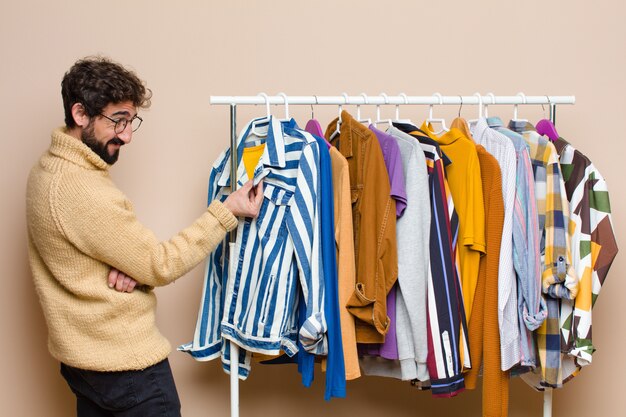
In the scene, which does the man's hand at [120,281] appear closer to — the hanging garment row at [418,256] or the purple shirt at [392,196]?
the hanging garment row at [418,256]

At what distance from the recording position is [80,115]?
2.00 m

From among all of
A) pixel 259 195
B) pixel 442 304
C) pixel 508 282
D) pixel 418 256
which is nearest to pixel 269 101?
pixel 259 195

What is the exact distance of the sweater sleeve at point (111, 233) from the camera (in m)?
1.90

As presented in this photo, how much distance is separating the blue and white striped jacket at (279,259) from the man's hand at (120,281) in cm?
38

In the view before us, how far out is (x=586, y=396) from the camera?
119 inches

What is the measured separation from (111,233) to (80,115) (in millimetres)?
360

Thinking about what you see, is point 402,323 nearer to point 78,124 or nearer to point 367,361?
point 367,361

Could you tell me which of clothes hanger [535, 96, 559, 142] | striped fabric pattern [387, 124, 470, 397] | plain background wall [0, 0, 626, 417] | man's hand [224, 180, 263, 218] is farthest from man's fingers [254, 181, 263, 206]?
clothes hanger [535, 96, 559, 142]

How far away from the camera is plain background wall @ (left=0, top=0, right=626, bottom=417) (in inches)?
109

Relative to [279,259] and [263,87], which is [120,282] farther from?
[263,87]

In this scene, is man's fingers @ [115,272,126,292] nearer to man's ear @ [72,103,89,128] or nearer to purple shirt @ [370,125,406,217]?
man's ear @ [72,103,89,128]

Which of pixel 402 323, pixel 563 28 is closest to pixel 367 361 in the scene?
pixel 402 323

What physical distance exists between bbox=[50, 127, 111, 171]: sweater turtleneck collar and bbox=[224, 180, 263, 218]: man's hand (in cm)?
42

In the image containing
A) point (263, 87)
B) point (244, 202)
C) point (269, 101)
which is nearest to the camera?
point (244, 202)
